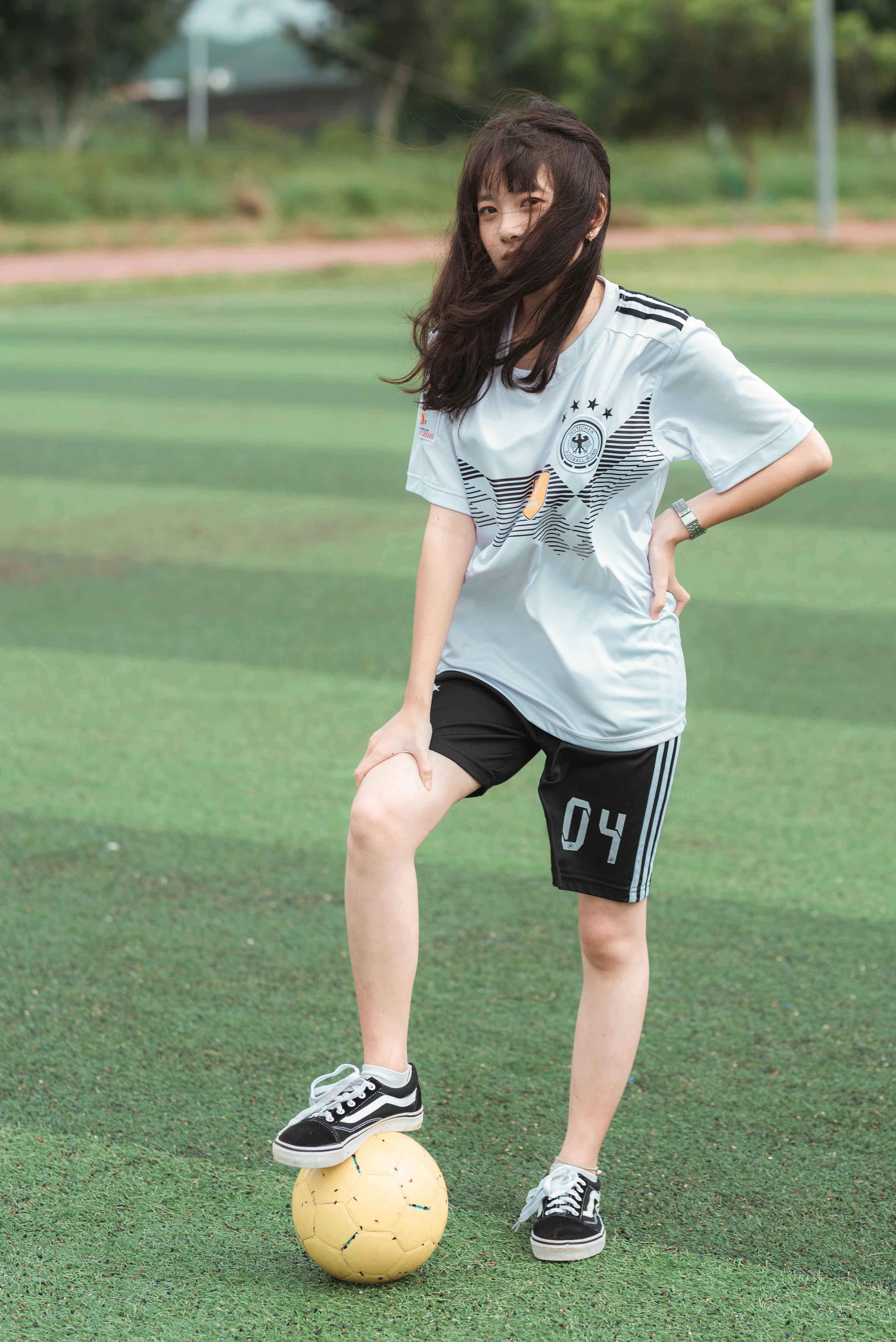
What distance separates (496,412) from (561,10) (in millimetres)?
56815

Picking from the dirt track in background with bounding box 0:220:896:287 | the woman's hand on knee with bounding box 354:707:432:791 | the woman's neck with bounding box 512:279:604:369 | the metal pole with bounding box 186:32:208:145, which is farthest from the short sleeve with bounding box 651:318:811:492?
the metal pole with bounding box 186:32:208:145

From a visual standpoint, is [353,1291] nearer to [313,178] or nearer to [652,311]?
[652,311]

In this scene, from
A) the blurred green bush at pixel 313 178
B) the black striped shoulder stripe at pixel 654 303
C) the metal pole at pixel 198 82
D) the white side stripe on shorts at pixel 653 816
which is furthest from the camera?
the metal pole at pixel 198 82

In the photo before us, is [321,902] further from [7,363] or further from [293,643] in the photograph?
[7,363]

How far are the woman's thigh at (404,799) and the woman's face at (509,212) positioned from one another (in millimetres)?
762

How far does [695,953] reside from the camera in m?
3.63

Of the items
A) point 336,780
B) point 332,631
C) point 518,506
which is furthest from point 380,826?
point 332,631

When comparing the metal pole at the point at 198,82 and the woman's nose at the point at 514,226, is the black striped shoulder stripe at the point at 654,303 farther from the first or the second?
the metal pole at the point at 198,82

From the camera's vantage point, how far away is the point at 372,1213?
92.0 inches

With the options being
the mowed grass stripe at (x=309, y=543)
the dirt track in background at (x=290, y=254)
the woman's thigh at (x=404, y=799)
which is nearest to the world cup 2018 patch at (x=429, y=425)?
the woman's thigh at (x=404, y=799)

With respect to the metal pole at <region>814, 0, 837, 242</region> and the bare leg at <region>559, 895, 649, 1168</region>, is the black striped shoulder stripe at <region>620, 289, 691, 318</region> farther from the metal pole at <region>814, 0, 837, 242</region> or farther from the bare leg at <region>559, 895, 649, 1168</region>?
the metal pole at <region>814, 0, 837, 242</region>

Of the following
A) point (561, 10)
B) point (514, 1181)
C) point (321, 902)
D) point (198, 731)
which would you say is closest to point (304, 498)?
point (198, 731)

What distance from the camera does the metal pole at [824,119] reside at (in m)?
26.7

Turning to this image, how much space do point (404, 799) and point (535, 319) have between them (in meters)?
0.76
